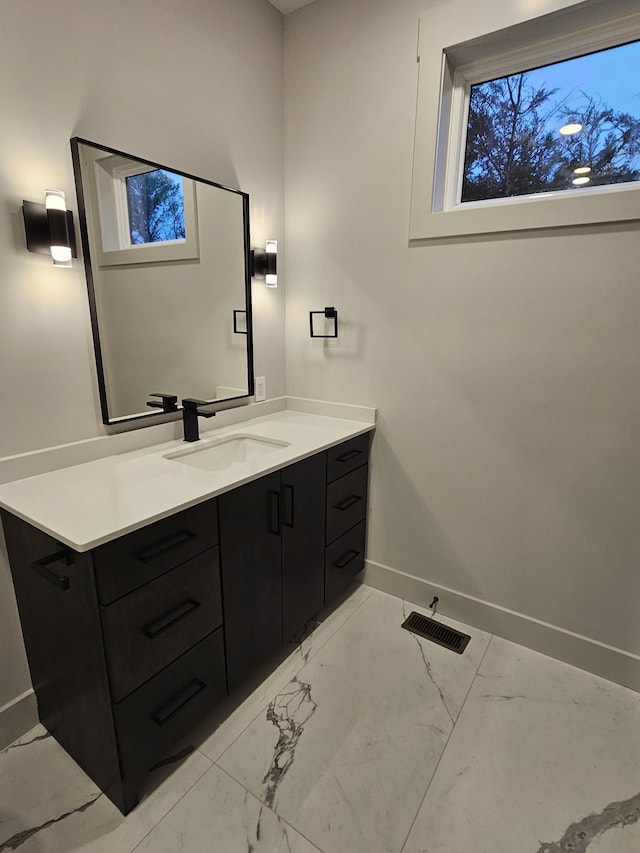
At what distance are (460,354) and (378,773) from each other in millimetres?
1588

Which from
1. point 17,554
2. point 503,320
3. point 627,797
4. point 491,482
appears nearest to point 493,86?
point 503,320

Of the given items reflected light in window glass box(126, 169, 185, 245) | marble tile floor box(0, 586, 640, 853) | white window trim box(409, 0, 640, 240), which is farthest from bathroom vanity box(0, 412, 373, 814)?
white window trim box(409, 0, 640, 240)

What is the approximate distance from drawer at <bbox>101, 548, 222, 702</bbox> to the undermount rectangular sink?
50 centimetres

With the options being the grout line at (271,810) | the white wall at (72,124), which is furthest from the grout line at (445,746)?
the white wall at (72,124)

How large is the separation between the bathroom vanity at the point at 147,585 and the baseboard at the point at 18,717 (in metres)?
0.05

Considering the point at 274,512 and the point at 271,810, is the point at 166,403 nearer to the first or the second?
the point at 274,512

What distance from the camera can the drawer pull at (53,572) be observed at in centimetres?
112

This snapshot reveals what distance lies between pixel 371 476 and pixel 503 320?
3.25 feet

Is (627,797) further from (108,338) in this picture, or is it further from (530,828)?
(108,338)

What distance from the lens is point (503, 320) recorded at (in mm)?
1784

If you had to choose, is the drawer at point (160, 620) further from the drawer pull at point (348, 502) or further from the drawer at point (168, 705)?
the drawer pull at point (348, 502)

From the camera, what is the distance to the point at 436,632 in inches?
80.1

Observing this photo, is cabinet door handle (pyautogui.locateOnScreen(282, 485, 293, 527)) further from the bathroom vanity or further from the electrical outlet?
the electrical outlet

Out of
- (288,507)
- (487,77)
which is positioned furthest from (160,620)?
(487,77)
